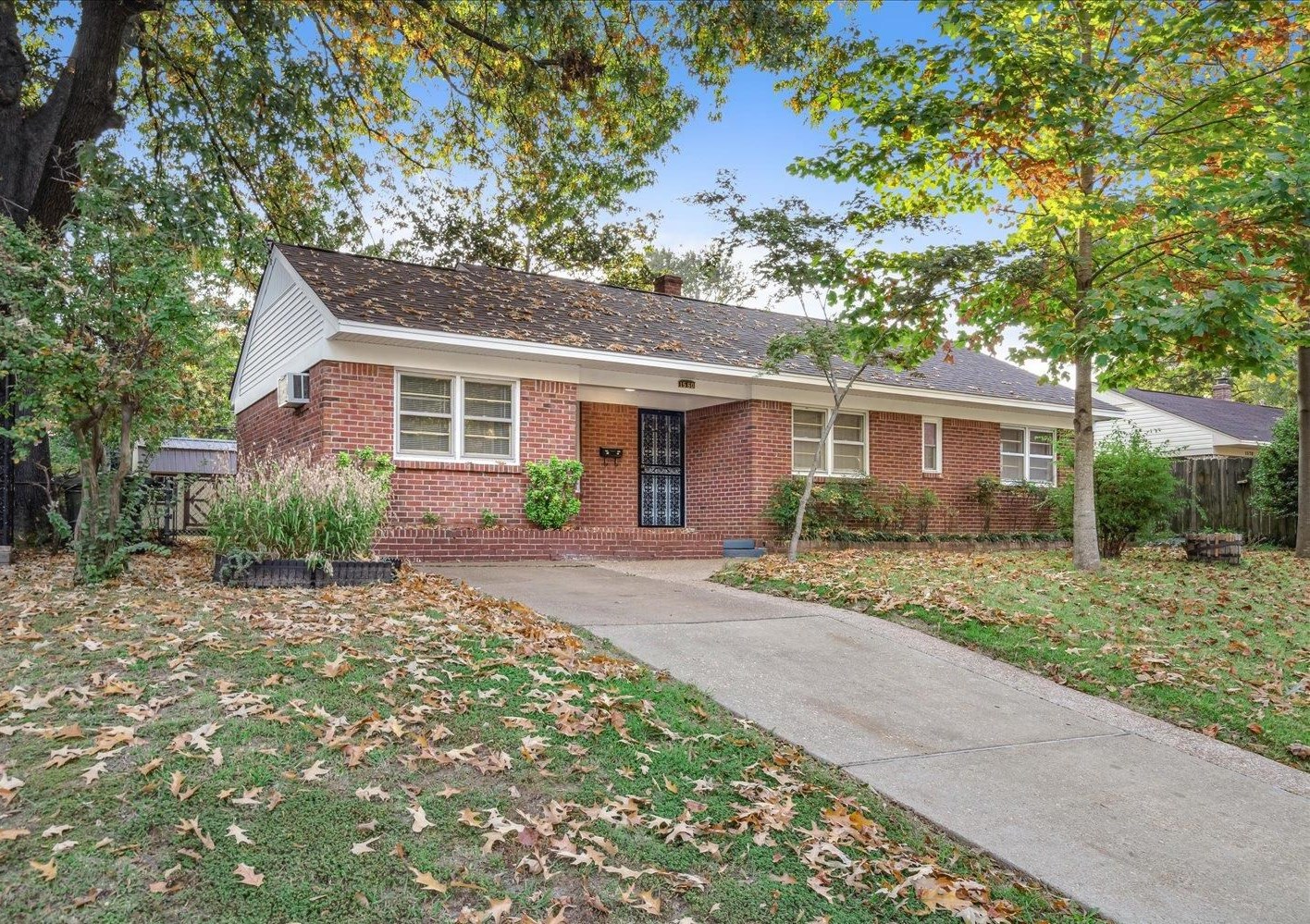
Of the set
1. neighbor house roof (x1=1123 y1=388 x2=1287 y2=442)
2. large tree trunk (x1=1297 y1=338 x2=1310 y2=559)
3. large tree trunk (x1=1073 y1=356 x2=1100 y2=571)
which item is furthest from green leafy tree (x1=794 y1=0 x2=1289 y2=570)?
neighbor house roof (x1=1123 y1=388 x2=1287 y2=442)

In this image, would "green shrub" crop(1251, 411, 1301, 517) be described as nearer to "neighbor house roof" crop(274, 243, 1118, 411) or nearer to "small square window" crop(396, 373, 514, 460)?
"neighbor house roof" crop(274, 243, 1118, 411)

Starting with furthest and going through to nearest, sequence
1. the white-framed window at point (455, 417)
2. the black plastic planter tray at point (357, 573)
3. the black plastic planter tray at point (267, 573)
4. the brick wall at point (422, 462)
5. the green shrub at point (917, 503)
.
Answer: the green shrub at point (917, 503) → the white-framed window at point (455, 417) → the brick wall at point (422, 462) → the black plastic planter tray at point (357, 573) → the black plastic planter tray at point (267, 573)

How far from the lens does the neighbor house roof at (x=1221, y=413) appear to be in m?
29.1

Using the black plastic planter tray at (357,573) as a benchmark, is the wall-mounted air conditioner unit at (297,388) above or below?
above

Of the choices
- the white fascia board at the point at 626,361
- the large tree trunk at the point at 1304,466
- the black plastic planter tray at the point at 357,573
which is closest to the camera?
the black plastic planter tray at the point at 357,573

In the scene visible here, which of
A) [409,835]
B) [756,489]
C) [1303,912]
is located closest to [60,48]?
[756,489]

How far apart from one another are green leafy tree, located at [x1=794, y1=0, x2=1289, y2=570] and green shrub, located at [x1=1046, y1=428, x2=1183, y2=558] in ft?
8.01

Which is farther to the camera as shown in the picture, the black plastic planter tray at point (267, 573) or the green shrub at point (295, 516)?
the green shrub at point (295, 516)

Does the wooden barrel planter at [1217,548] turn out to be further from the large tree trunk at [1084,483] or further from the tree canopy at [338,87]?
the tree canopy at [338,87]

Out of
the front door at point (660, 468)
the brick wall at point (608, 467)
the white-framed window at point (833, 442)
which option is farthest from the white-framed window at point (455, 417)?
the white-framed window at point (833, 442)

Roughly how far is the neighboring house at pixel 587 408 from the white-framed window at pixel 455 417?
0.03 meters

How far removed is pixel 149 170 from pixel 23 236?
31.6ft

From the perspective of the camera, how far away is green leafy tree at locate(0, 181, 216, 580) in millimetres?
7926

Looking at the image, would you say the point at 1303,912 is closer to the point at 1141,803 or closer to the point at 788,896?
the point at 1141,803
